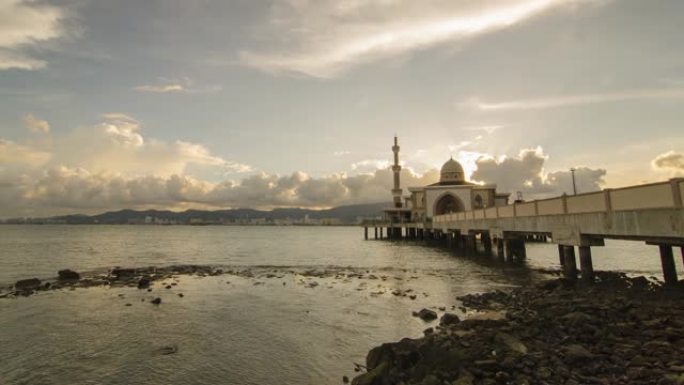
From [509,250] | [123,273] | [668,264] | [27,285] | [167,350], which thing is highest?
[509,250]

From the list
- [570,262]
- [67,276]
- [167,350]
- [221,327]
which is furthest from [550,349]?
[67,276]

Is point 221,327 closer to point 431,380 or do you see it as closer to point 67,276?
point 431,380

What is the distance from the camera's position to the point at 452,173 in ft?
342

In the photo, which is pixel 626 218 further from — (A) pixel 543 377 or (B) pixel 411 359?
(B) pixel 411 359

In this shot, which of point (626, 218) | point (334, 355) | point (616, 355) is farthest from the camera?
point (626, 218)

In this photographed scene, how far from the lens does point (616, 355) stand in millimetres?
10266

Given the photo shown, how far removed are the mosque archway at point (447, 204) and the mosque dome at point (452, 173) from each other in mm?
7948

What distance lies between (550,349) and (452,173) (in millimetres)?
96038

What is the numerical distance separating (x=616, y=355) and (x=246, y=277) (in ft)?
94.9

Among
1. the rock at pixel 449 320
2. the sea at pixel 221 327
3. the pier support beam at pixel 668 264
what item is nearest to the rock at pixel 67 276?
the sea at pixel 221 327

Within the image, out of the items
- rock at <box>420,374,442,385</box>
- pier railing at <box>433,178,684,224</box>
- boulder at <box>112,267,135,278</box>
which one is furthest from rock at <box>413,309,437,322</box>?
boulder at <box>112,267,135,278</box>

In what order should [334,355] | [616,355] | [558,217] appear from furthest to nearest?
[558,217] < [334,355] < [616,355]

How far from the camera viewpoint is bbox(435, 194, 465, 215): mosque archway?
94875 millimetres

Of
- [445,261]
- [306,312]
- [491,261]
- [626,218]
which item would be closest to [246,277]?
[306,312]
